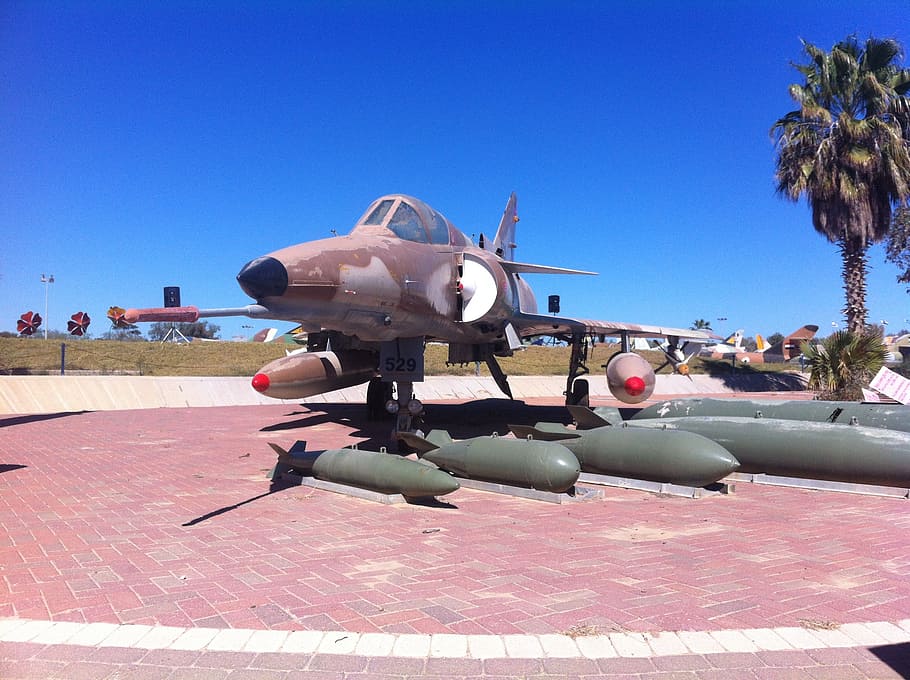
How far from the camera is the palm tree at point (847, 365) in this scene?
19453mm

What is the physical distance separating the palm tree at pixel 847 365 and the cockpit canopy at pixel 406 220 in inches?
592

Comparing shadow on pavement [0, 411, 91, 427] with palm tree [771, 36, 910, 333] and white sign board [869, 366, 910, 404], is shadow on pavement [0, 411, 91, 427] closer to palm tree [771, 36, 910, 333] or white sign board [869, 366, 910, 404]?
white sign board [869, 366, 910, 404]

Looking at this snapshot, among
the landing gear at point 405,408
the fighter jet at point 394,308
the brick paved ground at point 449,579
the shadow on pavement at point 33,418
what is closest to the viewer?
the brick paved ground at point 449,579

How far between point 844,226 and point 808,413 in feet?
54.1

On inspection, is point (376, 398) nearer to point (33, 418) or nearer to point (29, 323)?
point (33, 418)

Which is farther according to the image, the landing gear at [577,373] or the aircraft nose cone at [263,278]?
the landing gear at [577,373]

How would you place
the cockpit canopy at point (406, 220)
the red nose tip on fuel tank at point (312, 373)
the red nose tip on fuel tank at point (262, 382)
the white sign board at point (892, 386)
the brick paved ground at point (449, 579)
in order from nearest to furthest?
the brick paved ground at point (449, 579) → the cockpit canopy at point (406, 220) → the white sign board at point (892, 386) → the red nose tip on fuel tank at point (262, 382) → the red nose tip on fuel tank at point (312, 373)

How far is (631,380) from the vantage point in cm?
1315

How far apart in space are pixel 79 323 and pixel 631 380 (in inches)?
882

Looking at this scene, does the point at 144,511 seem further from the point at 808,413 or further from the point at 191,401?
the point at 191,401

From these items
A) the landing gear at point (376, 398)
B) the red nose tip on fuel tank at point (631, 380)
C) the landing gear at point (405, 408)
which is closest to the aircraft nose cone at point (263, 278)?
the landing gear at point (405, 408)

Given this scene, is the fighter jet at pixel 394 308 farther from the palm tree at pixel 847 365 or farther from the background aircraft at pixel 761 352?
the background aircraft at pixel 761 352

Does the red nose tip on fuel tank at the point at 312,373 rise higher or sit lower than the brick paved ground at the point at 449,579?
higher

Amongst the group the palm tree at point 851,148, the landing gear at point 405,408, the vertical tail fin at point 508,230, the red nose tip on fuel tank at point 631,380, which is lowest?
the landing gear at point 405,408
